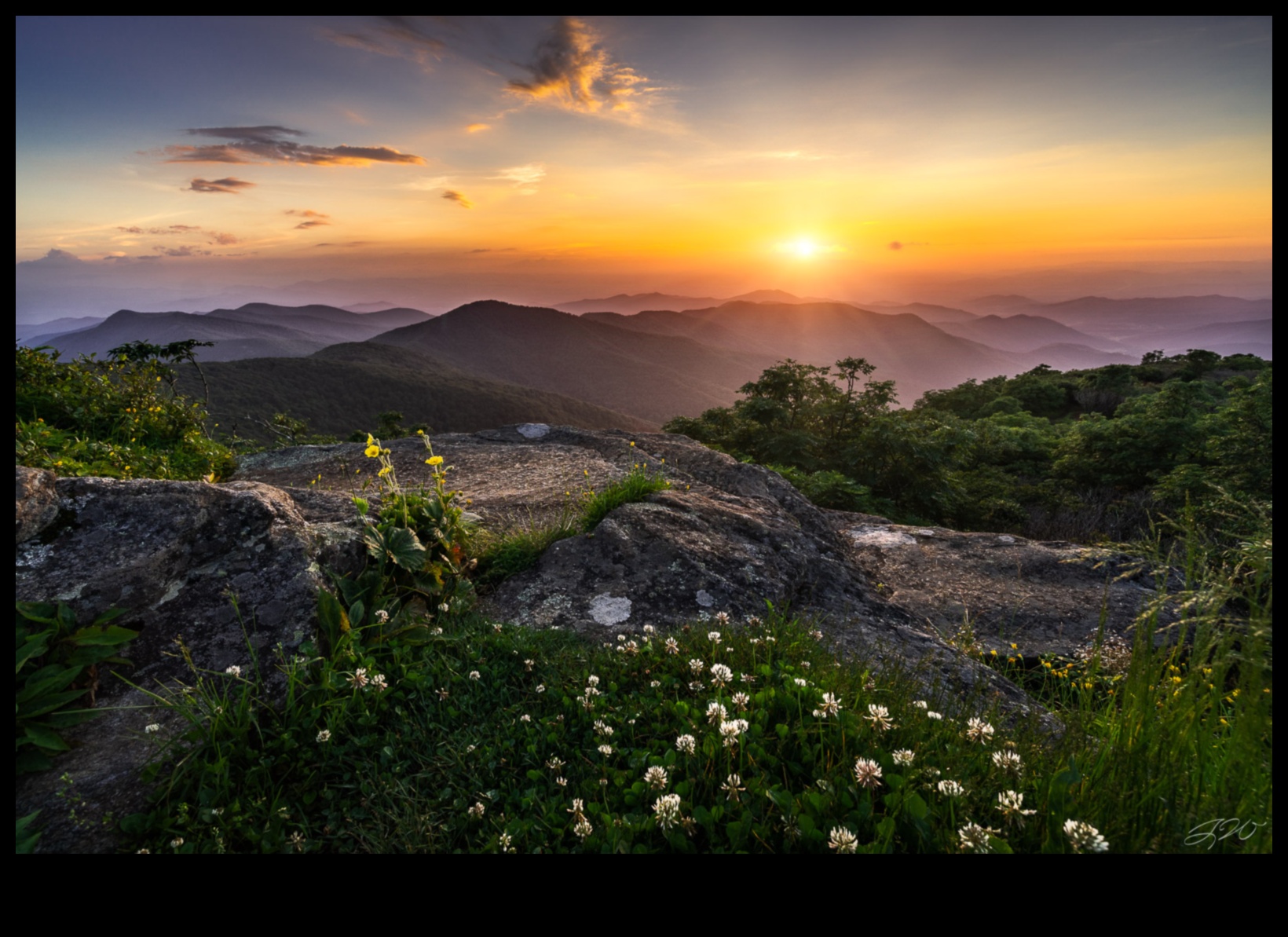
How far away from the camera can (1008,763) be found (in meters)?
2.06

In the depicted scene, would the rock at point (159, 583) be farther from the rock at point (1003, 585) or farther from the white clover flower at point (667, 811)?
the rock at point (1003, 585)

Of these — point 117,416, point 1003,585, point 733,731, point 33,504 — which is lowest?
point 1003,585

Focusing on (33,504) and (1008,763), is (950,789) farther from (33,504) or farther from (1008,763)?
(33,504)

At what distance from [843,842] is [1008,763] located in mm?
813

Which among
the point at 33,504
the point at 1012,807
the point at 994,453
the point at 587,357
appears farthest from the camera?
the point at 587,357

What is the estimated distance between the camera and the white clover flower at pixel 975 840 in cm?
168

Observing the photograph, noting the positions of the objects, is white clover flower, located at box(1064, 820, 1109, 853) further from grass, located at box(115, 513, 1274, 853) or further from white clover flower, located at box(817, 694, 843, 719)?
white clover flower, located at box(817, 694, 843, 719)

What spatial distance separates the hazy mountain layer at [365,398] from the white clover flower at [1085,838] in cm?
5872

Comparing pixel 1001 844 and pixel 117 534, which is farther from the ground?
pixel 117 534

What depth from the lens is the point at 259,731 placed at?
2.40 meters

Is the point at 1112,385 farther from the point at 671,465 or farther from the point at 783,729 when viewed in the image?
the point at 783,729

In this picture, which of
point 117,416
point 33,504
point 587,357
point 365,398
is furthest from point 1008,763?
point 587,357
